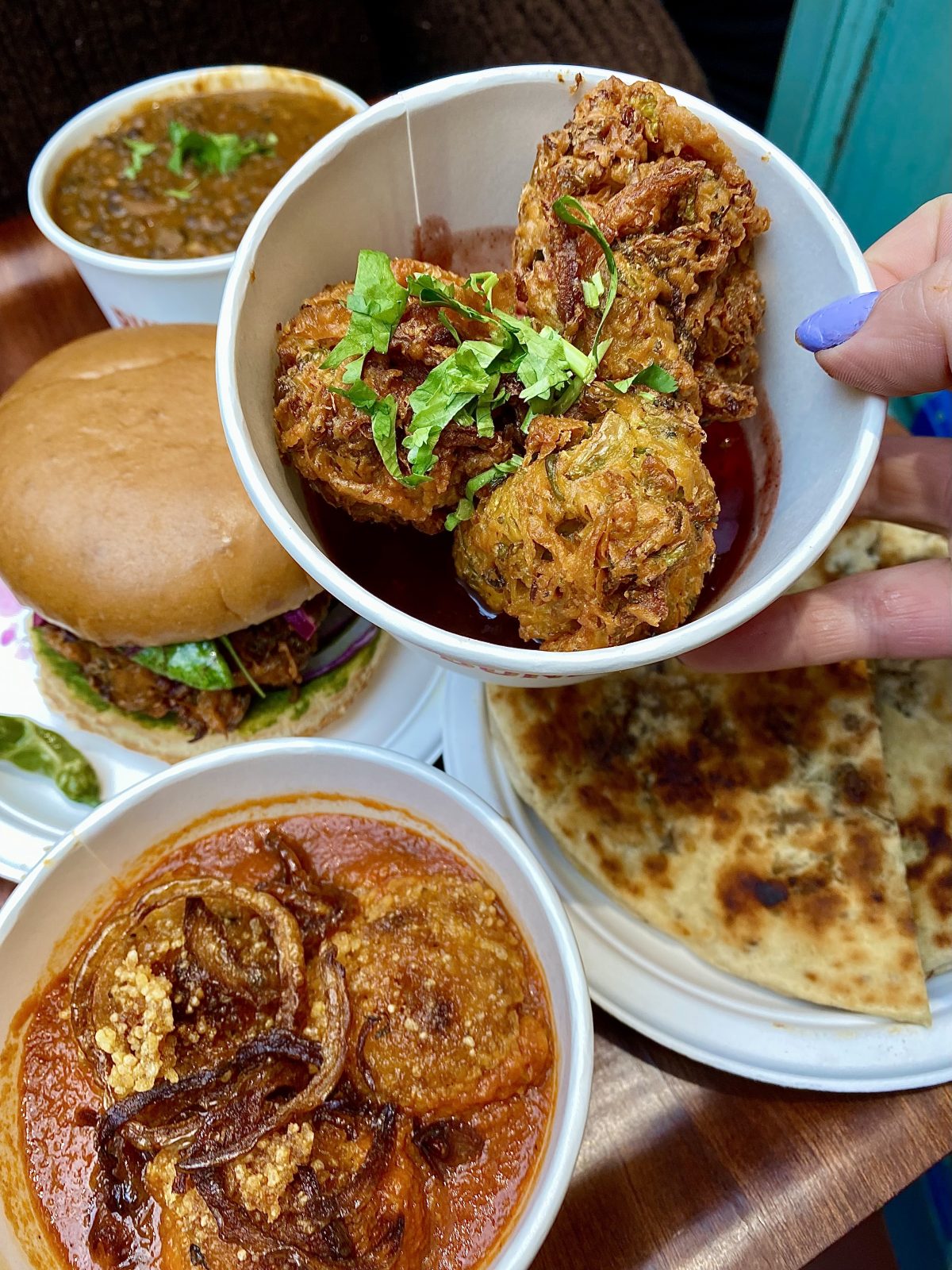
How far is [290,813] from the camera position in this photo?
1.63 metres

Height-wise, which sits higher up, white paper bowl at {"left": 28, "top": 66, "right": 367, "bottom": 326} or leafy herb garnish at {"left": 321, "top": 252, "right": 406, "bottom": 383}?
leafy herb garnish at {"left": 321, "top": 252, "right": 406, "bottom": 383}

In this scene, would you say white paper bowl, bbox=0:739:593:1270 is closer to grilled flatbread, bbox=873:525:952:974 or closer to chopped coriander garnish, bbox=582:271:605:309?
chopped coriander garnish, bbox=582:271:605:309

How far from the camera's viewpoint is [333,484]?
126 cm

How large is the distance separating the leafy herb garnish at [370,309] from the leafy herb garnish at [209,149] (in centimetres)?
186

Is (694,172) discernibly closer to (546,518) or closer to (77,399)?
(546,518)

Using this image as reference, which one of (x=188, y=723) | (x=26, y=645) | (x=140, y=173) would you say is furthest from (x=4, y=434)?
(x=140, y=173)

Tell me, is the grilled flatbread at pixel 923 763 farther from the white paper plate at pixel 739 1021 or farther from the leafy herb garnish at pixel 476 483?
the leafy herb garnish at pixel 476 483

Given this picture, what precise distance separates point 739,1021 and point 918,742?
759 mm

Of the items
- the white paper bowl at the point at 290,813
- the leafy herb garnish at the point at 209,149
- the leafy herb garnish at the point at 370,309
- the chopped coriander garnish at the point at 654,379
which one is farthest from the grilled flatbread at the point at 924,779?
the leafy herb garnish at the point at 209,149

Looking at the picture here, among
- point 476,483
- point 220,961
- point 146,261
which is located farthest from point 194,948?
point 146,261

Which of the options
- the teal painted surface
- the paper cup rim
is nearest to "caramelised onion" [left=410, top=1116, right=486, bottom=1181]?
the paper cup rim

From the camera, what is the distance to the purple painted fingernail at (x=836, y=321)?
4.02 ft

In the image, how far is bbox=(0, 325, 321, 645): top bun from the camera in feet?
6.43

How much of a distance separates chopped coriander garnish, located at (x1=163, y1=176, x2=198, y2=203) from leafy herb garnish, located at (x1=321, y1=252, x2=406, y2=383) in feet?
5.93
